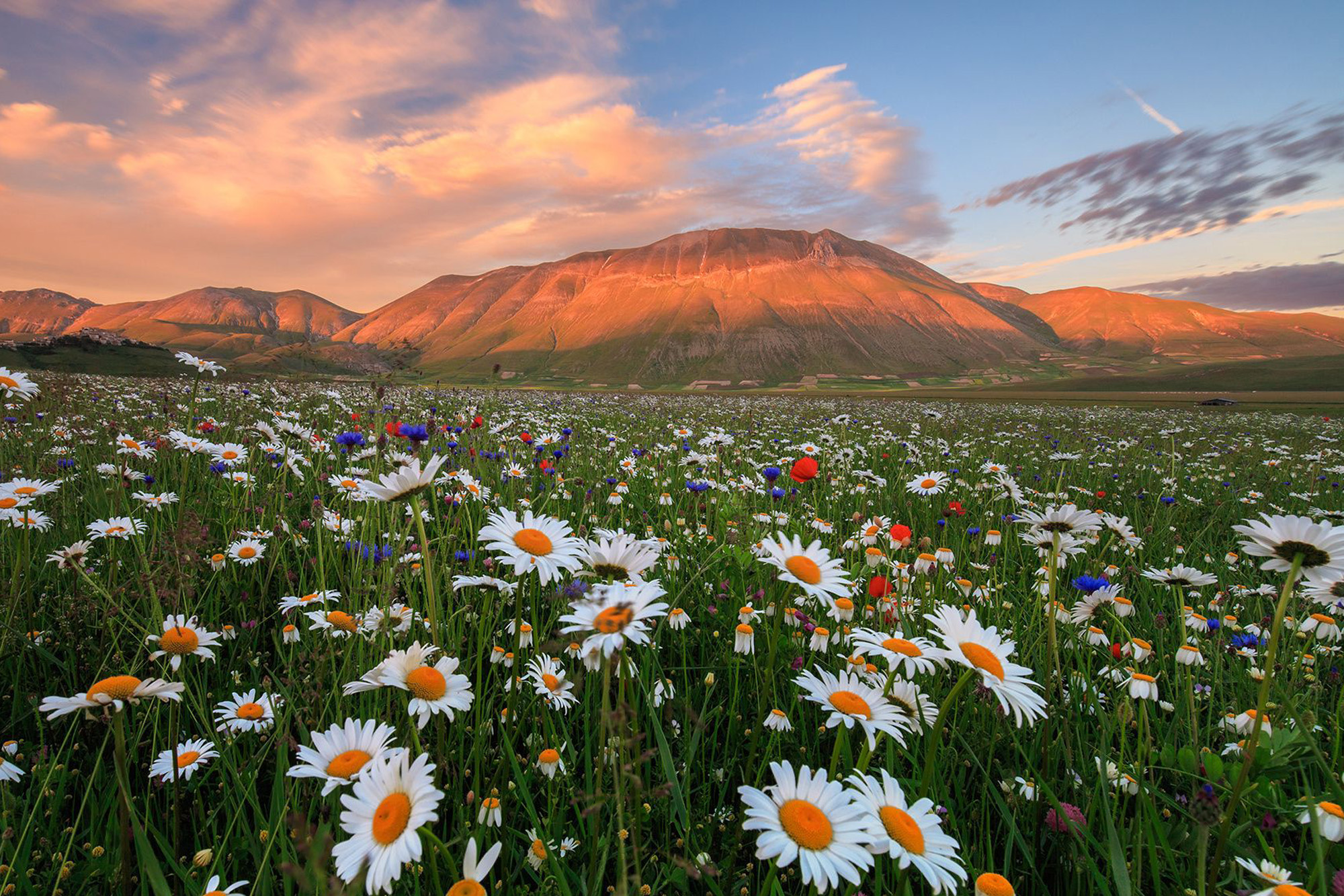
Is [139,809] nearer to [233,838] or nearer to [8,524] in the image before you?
[233,838]

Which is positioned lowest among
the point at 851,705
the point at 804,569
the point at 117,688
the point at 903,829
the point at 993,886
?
the point at 993,886

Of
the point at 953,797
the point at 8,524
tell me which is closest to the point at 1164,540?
the point at 953,797

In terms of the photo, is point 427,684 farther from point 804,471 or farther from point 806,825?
point 804,471

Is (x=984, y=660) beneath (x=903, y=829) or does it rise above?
above

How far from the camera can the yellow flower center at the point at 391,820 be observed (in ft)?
3.65

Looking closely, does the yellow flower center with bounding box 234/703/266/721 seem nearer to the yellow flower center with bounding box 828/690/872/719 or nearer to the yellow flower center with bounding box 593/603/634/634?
the yellow flower center with bounding box 593/603/634/634

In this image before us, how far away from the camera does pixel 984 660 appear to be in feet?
5.19

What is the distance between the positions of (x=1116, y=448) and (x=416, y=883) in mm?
14381

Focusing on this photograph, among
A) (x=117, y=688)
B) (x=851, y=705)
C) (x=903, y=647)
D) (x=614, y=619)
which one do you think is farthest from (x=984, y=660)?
(x=117, y=688)

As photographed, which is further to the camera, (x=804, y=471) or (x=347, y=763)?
(x=804, y=471)

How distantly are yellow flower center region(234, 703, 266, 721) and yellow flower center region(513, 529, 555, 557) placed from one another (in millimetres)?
1104

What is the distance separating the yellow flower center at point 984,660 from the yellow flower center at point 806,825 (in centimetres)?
57

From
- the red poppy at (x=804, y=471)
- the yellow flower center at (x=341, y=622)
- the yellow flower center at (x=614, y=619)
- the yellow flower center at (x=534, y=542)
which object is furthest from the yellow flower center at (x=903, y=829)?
the yellow flower center at (x=341, y=622)

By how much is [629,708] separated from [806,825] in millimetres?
536
